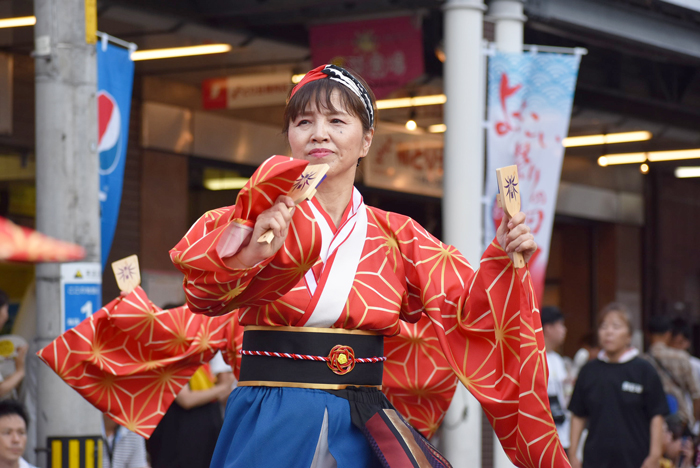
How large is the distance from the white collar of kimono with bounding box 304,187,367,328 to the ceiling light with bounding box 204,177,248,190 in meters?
7.57

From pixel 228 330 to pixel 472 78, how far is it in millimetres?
4013

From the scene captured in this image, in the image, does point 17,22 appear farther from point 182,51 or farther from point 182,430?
point 182,430

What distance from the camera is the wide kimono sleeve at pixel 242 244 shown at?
210 cm

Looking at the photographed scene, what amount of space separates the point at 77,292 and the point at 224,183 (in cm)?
590

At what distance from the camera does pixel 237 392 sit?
2.53 meters

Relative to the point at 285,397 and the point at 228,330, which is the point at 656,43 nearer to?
the point at 228,330

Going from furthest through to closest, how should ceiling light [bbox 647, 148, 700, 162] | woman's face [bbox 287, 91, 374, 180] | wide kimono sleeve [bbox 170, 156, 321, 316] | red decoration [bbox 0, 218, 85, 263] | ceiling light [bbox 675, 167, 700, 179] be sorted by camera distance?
ceiling light [bbox 675, 167, 700, 179] → ceiling light [bbox 647, 148, 700, 162] → woman's face [bbox 287, 91, 374, 180] → wide kimono sleeve [bbox 170, 156, 321, 316] → red decoration [bbox 0, 218, 85, 263]

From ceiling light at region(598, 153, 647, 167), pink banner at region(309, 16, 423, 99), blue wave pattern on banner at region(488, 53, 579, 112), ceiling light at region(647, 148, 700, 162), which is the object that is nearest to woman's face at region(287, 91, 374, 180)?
blue wave pattern on banner at region(488, 53, 579, 112)

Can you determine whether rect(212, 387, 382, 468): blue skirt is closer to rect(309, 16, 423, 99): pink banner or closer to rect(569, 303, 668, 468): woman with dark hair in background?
rect(569, 303, 668, 468): woman with dark hair in background

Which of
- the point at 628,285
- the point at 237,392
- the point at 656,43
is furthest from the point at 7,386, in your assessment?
the point at 628,285

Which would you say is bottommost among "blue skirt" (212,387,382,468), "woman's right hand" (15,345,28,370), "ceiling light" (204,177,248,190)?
"woman's right hand" (15,345,28,370)

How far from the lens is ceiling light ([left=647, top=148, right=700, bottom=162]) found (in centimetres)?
1417

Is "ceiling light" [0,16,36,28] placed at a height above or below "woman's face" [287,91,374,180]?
above

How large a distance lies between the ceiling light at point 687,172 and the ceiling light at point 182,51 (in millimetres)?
9956
